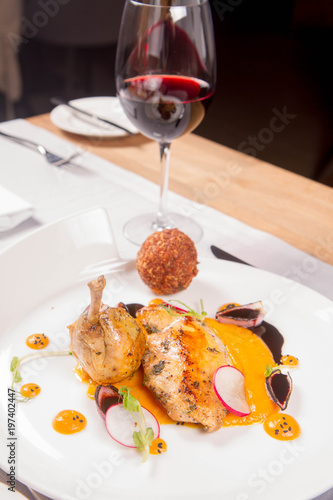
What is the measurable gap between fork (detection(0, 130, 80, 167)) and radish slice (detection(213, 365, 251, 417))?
42.6 inches

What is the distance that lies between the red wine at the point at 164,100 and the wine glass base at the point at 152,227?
262mm

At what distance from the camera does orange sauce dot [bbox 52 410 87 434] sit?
0.75 m

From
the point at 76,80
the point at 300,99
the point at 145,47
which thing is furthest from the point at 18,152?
the point at 76,80

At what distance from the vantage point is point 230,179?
1683 mm

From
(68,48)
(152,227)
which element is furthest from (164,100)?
(68,48)

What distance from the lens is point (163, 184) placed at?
1.40 meters

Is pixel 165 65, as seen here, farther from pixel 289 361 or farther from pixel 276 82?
pixel 276 82

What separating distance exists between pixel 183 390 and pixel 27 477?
10.5 inches

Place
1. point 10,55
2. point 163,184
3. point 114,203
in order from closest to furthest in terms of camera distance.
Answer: point 163,184
point 114,203
point 10,55

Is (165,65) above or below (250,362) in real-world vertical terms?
above

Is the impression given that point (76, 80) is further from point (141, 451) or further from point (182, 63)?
point (141, 451)

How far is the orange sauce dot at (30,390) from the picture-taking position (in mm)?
800

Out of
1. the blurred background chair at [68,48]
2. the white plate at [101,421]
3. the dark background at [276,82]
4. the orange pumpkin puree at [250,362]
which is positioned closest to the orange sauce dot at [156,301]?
the white plate at [101,421]

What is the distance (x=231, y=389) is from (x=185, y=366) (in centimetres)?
8
